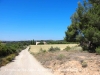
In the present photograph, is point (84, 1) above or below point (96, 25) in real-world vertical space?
above

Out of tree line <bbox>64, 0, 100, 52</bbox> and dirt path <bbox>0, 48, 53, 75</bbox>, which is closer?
dirt path <bbox>0, 48, 53, 75</bbox>

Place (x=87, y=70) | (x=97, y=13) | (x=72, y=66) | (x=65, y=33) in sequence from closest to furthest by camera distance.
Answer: (x=87, y=70)
(x=72, y=66)
(x=97, y=13)
(x=65, y=33)

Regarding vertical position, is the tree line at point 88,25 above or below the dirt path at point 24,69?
above

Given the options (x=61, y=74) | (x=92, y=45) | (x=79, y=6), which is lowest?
(x=61, y=74)

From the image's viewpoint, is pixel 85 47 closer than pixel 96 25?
No

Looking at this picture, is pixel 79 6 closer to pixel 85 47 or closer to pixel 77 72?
pixel 85 47

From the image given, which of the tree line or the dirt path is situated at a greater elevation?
the tree line

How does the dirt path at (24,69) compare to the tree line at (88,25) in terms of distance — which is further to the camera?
the tree line at (88,25)

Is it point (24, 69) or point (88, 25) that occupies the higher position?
point (88, 25)

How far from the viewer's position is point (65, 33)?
4153 cm

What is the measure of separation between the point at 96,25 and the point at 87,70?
1284 cm

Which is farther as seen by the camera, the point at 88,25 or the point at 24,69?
the point at 88,25

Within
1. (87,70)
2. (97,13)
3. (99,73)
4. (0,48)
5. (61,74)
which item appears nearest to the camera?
(99,73)

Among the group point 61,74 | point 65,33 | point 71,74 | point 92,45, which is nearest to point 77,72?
point 71,74
